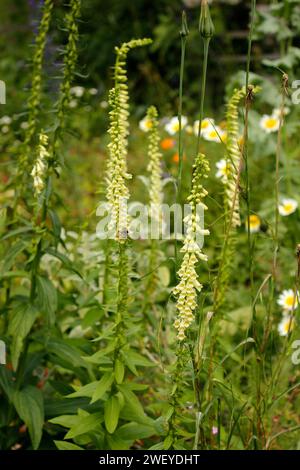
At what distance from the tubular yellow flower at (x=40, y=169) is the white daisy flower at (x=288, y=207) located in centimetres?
153

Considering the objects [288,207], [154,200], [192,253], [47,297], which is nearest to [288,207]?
[288,207]

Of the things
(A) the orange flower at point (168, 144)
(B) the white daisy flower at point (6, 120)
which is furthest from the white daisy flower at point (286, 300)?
(B) the white daisy flower at point (6, 120)

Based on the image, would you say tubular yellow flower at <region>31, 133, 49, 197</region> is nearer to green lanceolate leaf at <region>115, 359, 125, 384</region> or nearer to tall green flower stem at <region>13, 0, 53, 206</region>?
tall green flower stem at <region>13, 0, 53, 206</region>

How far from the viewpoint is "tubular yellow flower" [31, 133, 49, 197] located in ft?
7.30

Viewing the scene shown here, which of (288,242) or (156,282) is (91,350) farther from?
(288,242)

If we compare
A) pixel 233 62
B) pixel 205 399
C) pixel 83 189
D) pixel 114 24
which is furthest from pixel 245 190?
pixel 114 24

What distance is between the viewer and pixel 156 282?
2895 mm

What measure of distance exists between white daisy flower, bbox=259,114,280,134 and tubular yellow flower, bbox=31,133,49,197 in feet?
6.28

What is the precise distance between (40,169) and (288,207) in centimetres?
166

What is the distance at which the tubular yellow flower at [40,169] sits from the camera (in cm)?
222

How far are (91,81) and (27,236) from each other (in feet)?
15.9

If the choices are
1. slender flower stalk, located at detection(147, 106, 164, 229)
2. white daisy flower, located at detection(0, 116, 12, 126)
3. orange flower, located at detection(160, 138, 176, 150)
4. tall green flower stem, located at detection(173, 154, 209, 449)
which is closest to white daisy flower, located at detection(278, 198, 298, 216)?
slender flower stalk, located at detection(147, 106, 164, 229)

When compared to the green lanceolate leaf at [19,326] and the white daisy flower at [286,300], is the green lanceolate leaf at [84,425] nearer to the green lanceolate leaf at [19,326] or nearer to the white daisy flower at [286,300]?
the green lanceolate leaf at [19,326]

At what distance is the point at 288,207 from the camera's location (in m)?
3.62
